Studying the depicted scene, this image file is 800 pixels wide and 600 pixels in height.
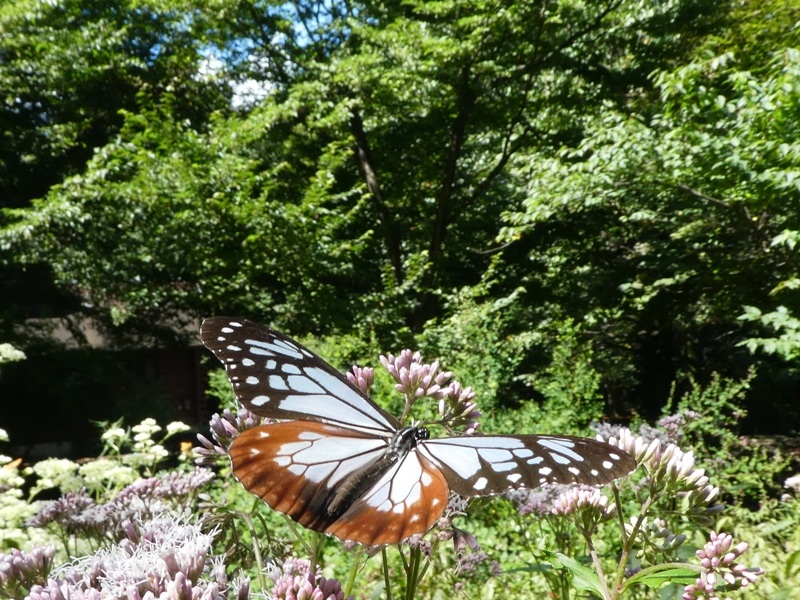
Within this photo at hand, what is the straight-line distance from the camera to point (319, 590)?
987 mm

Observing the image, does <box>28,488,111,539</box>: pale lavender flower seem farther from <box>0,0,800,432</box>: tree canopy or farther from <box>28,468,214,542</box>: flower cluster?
<box>0,0,800,432</box>: tree canopy

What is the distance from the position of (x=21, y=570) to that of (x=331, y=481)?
641 millimetres

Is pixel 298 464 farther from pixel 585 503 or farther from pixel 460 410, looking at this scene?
pixel 585 503

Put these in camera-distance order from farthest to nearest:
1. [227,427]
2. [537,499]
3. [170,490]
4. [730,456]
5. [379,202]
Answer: [379,202], [730,456], [537,499], [170,490], [227,427]

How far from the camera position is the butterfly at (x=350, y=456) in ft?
3.70

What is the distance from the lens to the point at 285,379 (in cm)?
133

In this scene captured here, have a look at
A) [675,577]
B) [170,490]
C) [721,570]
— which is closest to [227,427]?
[170,490]

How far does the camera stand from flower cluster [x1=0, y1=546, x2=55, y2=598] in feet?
3.97

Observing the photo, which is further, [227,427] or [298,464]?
[227,427]

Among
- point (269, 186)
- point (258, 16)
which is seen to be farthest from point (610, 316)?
point (258, 16)

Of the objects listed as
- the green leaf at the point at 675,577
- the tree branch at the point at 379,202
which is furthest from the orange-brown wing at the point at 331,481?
the tree branch at the point at 379,202

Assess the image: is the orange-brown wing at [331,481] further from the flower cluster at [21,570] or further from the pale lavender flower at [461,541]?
the flower cluster at [21,570]

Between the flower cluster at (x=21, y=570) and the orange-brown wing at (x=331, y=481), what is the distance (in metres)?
0.47

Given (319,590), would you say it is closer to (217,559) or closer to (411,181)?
(217,559)
